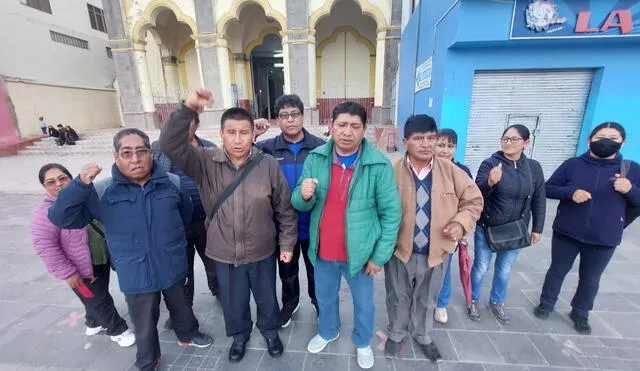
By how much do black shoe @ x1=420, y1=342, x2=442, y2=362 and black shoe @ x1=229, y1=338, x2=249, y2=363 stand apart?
149 centimetres

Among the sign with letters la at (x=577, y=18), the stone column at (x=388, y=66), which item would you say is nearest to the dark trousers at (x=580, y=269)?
the sign with letters la at (x=577, y=18)

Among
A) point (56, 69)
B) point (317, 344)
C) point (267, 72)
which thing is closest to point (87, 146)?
point (56, 69)

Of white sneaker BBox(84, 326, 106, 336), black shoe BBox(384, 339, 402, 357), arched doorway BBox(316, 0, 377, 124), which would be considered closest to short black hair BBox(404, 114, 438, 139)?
black shoe BBox(384, 339, 402, 357)

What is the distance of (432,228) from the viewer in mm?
2061

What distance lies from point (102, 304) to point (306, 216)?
187 cm

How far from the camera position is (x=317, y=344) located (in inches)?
96.0

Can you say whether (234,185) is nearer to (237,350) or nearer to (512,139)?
(237,350)

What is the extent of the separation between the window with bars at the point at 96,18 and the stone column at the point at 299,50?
43.1 ft

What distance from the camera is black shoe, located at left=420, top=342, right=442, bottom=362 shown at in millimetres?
2298

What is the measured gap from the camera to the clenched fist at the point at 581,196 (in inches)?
91.2

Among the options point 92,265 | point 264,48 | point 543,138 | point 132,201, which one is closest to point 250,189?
point 132,201

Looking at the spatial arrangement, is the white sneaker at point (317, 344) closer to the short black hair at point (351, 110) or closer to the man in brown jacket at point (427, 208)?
the man in brown jacket at point (427, 208)

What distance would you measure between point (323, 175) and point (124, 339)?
7.53 ft

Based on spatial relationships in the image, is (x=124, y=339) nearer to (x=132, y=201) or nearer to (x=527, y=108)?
(x=132, y=201)
